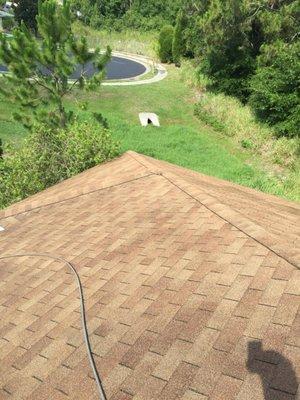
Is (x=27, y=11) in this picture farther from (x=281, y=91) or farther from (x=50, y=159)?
(x=50, y=159)

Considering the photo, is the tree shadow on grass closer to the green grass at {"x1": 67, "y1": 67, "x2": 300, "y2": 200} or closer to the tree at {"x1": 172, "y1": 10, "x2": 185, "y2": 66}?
the green grass at {"x1": 67, "y1": 67, "x2": 300, "y2": 200}

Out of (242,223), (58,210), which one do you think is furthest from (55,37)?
(242,223)

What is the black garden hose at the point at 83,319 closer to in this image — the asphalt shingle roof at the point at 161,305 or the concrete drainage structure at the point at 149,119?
the asphalt shingle roof at the point at 161,305

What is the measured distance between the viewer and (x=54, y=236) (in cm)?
802

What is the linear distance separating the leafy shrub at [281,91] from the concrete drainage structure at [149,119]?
304 inches

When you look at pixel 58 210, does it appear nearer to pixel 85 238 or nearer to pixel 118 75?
pixel 85 238

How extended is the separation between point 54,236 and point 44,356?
12.3 ft

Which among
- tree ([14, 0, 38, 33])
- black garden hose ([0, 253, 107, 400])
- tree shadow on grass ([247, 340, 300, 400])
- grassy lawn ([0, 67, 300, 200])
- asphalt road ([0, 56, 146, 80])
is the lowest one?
grassy lawn ([0, 67, 300, 200])

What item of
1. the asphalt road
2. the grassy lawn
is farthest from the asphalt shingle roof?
the asphalt road

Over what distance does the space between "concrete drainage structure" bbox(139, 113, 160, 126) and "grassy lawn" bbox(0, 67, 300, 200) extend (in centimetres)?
56

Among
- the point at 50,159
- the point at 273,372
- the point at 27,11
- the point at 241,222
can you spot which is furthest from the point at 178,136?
the point at 27,11

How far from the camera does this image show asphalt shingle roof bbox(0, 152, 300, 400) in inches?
146

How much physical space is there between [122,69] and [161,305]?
47155 millimetres

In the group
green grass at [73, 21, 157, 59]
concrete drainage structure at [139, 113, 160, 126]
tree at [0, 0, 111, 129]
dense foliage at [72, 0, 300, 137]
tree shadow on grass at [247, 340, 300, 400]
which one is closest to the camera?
tree shadow on grass at [247, 340, 300, 400]
